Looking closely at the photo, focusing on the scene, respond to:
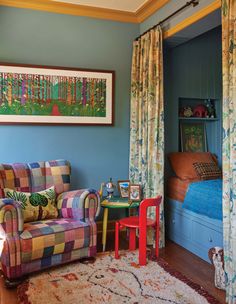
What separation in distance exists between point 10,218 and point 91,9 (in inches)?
99.1

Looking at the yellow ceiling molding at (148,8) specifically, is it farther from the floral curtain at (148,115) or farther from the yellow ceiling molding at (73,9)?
the floral curtain at (148,115)

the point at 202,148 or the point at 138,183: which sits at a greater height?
the point at 202,148

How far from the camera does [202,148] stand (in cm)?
425

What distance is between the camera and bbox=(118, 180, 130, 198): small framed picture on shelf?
370cm

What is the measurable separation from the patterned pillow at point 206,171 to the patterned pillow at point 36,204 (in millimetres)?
1629

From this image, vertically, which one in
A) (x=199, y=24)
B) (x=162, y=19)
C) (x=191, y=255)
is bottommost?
(x=191, y=255)

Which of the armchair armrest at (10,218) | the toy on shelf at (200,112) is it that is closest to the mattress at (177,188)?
the toy on shelf at (200,112)

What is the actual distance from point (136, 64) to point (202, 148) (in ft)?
4.61

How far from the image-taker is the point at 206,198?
3.06m

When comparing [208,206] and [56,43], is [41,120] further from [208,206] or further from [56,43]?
[208,206]

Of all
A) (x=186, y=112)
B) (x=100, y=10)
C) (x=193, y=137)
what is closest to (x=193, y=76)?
(x=186, y=112)

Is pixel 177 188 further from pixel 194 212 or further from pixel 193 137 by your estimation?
pixel 193 137

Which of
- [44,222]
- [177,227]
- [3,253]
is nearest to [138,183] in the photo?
[177,227]

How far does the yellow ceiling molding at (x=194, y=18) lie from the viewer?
2597 millimetres
